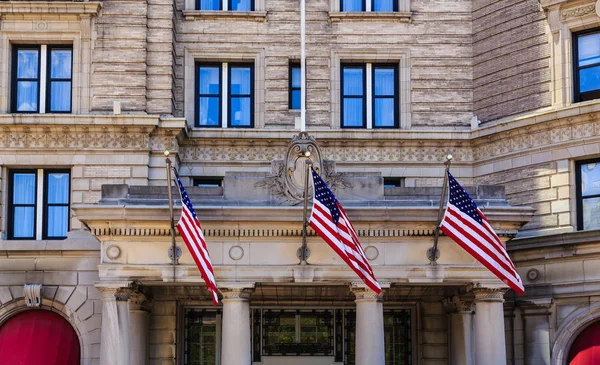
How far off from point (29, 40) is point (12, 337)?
28.0 feet

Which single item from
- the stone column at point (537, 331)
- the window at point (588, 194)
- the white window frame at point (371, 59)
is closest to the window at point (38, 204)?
the white window frame at point (371, 59)

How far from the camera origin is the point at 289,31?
33094mm

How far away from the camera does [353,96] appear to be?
33.3 meters

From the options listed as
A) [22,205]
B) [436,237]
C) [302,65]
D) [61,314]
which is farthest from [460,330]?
[22,205]

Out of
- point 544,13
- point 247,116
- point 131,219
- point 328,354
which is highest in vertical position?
point 544,13

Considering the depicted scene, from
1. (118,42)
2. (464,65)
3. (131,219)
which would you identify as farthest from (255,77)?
(131,219)

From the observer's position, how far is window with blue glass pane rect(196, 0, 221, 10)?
33375 millimetres

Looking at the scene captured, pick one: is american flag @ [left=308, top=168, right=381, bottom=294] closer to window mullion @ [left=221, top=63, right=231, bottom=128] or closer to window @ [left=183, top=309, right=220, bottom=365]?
window @ [left=183, top=309, right=220, bottom=365]

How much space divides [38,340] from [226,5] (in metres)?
11.6

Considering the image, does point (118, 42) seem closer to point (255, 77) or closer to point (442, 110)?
point (255, 77)

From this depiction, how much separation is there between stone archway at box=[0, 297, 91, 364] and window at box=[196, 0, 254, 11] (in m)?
10.1

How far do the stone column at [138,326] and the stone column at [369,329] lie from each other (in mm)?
5750

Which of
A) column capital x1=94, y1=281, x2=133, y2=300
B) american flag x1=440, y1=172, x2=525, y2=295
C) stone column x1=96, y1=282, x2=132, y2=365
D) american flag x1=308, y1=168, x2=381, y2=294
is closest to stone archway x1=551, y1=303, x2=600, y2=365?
american flag x1=440, y1=172, x2=525, y2=295

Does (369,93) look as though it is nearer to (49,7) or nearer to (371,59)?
(371,59)
